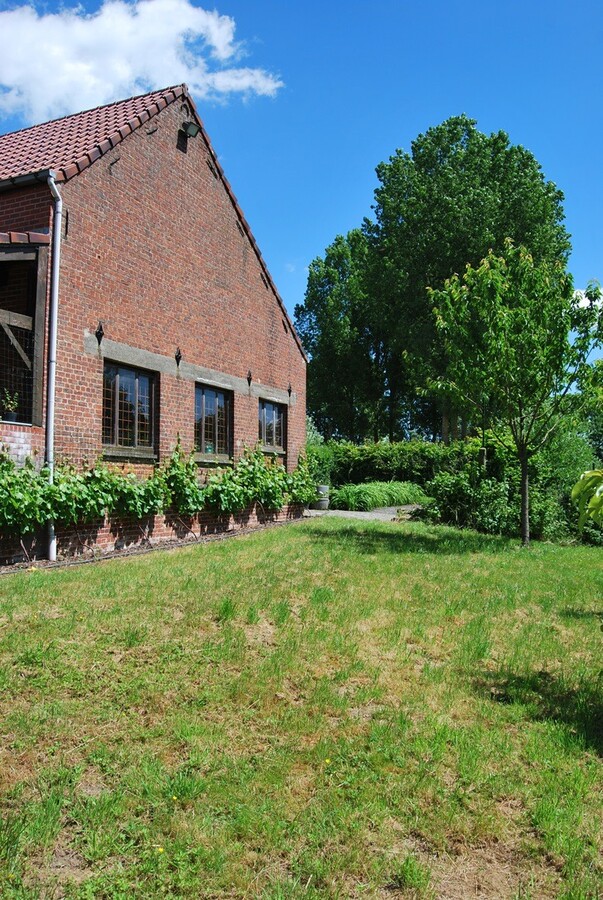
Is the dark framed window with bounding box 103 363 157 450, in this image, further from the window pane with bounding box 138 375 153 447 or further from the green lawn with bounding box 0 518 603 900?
the green lawn with bounding box 0 518 603 900

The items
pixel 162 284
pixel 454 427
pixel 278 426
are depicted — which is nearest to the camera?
pixel 162 284

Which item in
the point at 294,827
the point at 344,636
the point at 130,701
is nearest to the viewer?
the point at 294,827

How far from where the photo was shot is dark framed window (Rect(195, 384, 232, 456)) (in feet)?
44.4

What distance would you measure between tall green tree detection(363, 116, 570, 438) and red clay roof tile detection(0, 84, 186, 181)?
18951mm

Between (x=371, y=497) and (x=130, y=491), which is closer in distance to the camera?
(x=130, y=491)

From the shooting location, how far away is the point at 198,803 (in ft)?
11.6

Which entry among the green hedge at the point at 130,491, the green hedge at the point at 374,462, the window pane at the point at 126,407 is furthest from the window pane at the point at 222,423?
the green hedge at the point at 374,462

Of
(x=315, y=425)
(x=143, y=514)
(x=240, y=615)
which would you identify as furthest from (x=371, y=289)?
(x=240, y=615)

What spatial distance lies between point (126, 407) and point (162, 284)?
2492 mm

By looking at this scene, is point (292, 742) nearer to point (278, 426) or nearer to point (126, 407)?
point (126, 407)

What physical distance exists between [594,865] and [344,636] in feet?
10.8

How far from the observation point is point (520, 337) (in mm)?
11961

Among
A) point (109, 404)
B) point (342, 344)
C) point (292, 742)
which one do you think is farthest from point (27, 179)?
point (342, 344)

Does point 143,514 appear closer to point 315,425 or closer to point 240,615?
point 240,615
